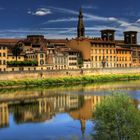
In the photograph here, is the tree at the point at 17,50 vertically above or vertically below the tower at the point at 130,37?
below

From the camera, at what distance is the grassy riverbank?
67.1m

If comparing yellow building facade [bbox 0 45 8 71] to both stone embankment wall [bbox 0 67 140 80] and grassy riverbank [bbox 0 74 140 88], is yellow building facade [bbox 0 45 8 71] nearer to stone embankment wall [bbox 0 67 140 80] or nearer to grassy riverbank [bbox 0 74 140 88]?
stone embankment wall [bbox 0 67 140 80]

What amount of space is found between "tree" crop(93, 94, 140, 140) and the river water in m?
1.60

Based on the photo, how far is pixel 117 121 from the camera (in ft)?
73.0

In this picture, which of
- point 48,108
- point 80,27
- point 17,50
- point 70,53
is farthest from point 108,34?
point 48,108

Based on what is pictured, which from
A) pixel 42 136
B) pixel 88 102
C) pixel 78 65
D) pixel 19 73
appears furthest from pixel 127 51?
pixel 42 136

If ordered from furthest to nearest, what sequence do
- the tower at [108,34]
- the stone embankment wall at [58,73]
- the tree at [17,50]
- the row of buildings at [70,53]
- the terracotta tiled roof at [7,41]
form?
the tower at [108,34], the terracotta tiled roof at [7,41], the tree at [17,50], the row of buildings at [70,53], the stone embankment wall at [58,73]

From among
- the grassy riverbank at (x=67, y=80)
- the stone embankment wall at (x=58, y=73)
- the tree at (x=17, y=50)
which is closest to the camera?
the grassy riverbank at (x=67, y=80)

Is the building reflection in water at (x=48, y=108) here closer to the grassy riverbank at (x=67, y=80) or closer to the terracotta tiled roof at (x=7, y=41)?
the grassy riverbank at (x=67, y=80)

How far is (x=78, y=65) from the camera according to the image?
297ft

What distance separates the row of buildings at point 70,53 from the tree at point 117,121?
53884 mm

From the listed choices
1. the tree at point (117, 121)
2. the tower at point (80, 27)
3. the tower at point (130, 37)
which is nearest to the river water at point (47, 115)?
the tree at point (117, 121)

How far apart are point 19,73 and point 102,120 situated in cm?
4943

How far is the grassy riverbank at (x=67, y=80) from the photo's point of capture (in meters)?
67.1
